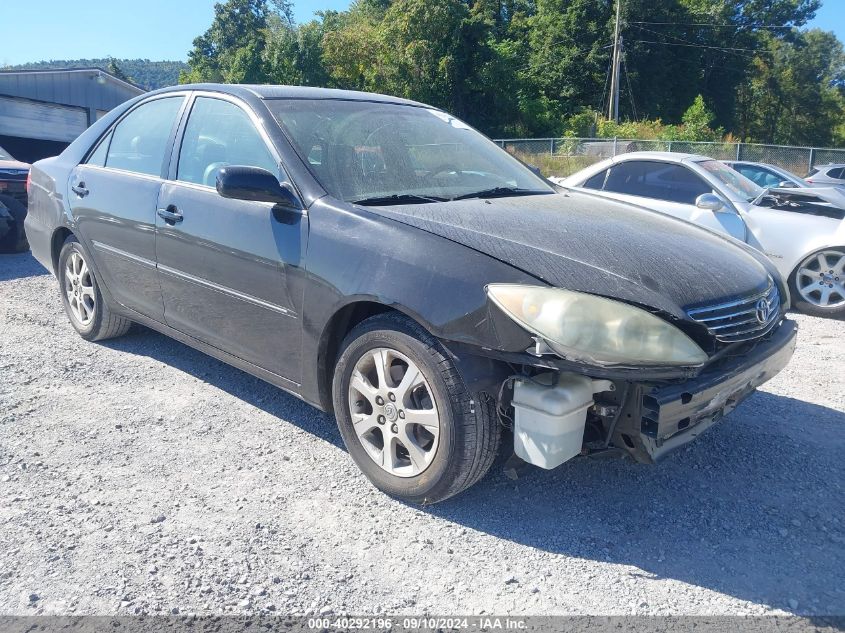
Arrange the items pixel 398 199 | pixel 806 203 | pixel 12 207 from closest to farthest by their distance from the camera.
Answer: pixel 398 199 → pixel 806 203 → pixel 12 207

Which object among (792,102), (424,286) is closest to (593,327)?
(424,286)

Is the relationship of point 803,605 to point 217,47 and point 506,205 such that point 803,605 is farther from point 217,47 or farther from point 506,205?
point 217,47

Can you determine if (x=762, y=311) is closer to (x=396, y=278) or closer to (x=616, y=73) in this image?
(x=396, y=278)

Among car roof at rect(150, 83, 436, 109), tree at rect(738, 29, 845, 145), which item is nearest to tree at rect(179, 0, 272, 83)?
tree at rect(738, 29, 845, 145)

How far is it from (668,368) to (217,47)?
2666 inches

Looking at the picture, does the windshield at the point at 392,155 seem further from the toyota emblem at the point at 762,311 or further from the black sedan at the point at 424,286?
the toyota emblem at the point at 762,311

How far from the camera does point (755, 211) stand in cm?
716

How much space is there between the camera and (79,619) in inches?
89.4

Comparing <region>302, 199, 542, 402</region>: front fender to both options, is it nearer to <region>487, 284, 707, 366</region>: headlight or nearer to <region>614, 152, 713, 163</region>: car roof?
<region>487, 284, 707, 366</region>: headlight

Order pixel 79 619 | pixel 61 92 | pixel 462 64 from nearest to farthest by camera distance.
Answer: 1. pixel 79 619
2. pixel 61 92
3. pixel 462 64

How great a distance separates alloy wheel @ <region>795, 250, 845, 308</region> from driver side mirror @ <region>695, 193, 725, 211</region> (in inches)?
40.3

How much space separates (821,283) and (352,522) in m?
5.86

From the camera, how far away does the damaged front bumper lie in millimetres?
2488

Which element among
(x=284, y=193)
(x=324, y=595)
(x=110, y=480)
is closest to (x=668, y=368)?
(x=324, y=595)
